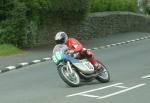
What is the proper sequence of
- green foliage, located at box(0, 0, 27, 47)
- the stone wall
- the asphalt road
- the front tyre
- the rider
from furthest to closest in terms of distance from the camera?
the stone wall, green foliage, located at box(0, 0, 27, 47), the rider, the front tyre, the asphalt road

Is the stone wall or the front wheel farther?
the stone wall

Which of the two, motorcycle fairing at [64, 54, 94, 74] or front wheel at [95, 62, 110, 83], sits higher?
motorcycle fairing at [64, 54, 94, 74]

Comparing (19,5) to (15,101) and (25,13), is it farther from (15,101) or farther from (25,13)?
(15,101)

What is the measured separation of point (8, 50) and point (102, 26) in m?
13.8

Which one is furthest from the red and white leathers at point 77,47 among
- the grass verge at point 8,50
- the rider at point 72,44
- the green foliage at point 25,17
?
the green foliage at point 25,17

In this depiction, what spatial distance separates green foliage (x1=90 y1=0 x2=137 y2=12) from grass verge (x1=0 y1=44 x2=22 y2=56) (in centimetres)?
1421

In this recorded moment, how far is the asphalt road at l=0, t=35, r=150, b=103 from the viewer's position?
44.6ft

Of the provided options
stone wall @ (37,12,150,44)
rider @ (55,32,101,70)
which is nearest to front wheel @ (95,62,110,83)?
rider @ (55,32,101,70)

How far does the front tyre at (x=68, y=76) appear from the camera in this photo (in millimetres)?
15828

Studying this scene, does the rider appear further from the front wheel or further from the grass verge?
the grass verge

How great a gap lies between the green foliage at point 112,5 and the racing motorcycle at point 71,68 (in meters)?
25.1

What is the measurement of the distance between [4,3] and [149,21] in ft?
69.5

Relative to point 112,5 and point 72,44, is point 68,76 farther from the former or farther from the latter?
point 112,5

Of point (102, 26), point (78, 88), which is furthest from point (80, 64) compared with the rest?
point (102, 26)
